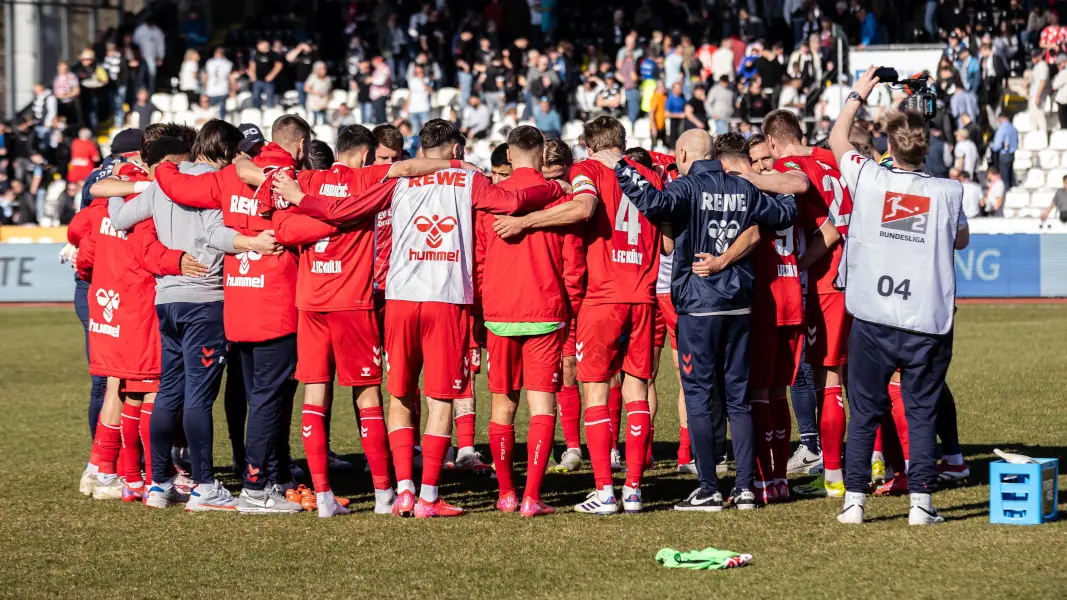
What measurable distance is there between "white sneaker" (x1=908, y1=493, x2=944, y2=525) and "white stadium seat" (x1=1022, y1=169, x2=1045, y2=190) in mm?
19099

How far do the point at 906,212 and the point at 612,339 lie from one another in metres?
1.83

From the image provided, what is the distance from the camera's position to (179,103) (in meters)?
31.9

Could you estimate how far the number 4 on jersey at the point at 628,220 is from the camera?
7.91 m

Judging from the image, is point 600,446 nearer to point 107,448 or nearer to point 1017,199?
point 107,448

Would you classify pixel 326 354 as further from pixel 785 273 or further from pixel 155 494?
pixel 785 273

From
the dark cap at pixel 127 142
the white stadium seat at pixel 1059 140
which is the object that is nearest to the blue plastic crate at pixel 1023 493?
the dark cap at pixel 127 142

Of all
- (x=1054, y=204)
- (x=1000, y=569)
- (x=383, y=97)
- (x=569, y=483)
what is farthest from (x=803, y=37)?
(x=1000, y=569)

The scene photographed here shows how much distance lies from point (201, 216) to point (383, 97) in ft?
72.4

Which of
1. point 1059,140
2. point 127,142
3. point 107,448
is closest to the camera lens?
point 107,448

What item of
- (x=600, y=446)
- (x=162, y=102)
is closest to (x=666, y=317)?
(x=600, y=446)

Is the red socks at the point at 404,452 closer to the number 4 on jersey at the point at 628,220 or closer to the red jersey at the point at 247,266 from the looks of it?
the red jersey at the point at 247,266

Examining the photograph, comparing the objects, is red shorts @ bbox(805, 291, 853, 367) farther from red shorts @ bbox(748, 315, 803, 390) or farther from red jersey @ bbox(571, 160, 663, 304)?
red jersey @ bbox(571, 160, 663, 304)

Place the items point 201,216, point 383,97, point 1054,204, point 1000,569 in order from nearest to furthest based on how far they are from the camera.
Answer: point 1000,569 → point 201,216 → point 1054,204 → point 383,97

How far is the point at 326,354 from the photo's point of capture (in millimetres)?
7707
